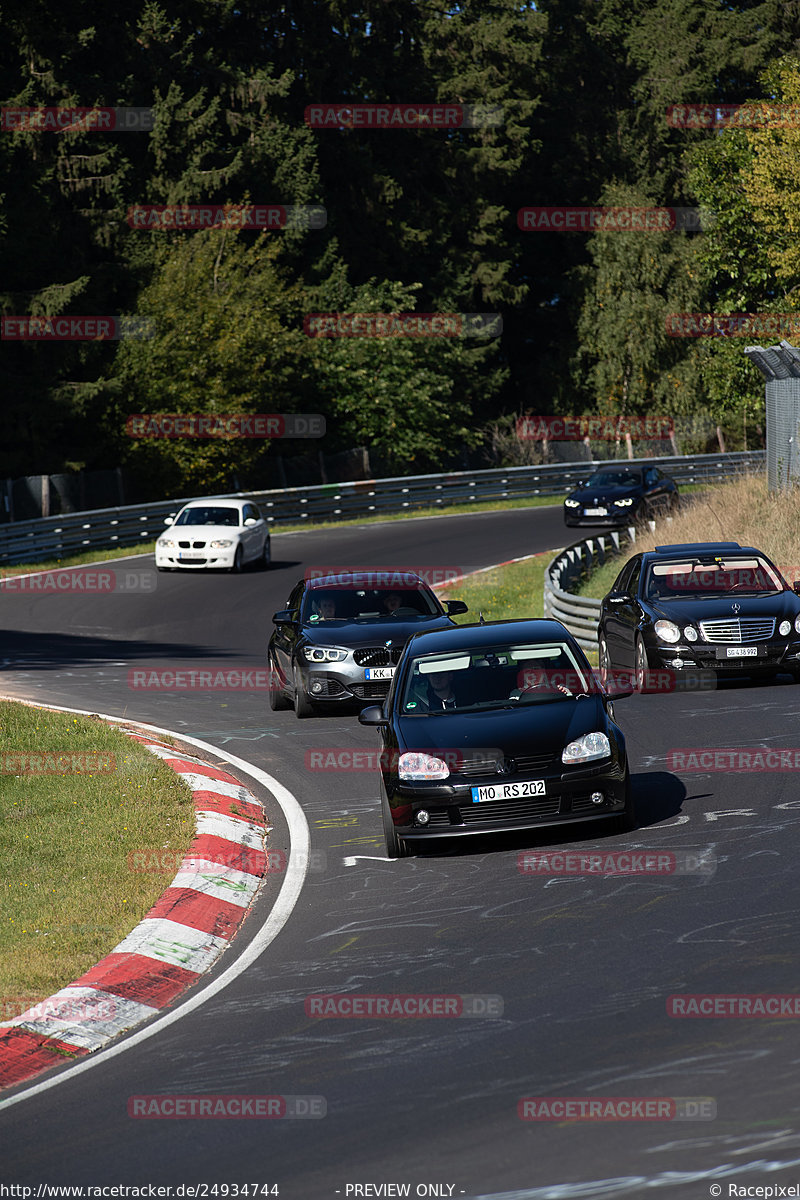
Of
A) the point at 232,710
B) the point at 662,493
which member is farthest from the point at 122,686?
the point at 662,493

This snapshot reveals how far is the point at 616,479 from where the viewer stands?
41469mm

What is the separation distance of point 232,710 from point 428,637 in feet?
23.1

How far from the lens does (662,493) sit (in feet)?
133

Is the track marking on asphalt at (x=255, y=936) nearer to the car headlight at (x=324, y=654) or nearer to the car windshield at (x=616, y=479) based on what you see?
the car headlight at (x=324, y=654)

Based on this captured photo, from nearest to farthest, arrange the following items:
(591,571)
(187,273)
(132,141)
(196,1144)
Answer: (196,1144)
(591,571)
(187,273)
(132,141)

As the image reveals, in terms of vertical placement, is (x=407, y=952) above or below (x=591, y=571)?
above

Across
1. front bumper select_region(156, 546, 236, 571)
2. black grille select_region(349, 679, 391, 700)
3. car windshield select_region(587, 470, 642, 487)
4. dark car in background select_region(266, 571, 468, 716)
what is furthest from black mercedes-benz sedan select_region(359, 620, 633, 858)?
car windshield select_region(587, 470, 642, 487)

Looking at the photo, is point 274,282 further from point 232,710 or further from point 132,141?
point 232,710

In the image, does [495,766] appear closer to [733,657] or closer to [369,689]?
[369,689]

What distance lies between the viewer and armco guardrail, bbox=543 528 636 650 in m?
21.0

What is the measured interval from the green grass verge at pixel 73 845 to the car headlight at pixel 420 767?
174 cm

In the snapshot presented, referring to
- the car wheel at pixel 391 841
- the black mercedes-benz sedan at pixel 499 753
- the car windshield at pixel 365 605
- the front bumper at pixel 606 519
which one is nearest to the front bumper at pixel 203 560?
the front bumper at pixel 606 519

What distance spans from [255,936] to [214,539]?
2568 centimetres

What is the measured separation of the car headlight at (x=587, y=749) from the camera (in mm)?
10016
